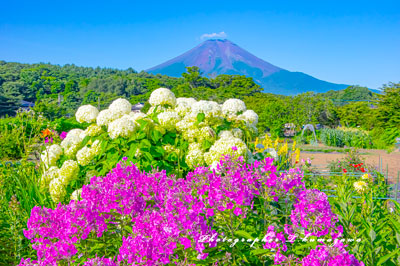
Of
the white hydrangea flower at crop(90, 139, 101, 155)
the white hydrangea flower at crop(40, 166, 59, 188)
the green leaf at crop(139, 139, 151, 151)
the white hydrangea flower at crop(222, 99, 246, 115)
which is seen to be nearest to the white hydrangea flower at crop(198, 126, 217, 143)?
the green leaf at crop(139, 139, 151, 151)

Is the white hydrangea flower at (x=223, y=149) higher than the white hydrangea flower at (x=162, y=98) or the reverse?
the reverse

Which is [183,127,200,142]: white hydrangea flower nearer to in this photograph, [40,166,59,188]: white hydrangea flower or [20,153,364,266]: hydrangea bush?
[40,166,59,188]: white hydrangea flower

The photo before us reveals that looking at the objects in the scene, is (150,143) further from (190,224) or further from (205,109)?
(190,224)

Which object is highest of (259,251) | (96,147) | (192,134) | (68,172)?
(192,134)

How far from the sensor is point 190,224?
3.51 ft

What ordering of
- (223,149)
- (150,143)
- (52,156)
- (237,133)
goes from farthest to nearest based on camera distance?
(52,156) < (237,133) < (150,143) < (223,149)

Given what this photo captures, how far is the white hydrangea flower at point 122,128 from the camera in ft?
10.2

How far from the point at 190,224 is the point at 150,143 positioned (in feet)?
6.90

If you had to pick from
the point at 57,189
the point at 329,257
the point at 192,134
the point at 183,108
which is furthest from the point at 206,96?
the point at 329,257

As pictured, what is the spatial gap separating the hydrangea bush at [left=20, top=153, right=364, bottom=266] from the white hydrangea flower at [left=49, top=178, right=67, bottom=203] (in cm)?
183

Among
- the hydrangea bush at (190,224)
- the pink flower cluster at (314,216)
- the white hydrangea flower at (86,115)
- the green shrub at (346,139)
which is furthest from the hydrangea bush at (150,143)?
the green shrub at (346,139)

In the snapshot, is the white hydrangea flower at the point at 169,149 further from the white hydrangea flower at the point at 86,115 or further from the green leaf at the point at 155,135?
the white hydrangea flower at the point at 86,115

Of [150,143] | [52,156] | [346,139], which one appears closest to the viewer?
[150,143]

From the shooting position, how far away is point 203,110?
335cm
